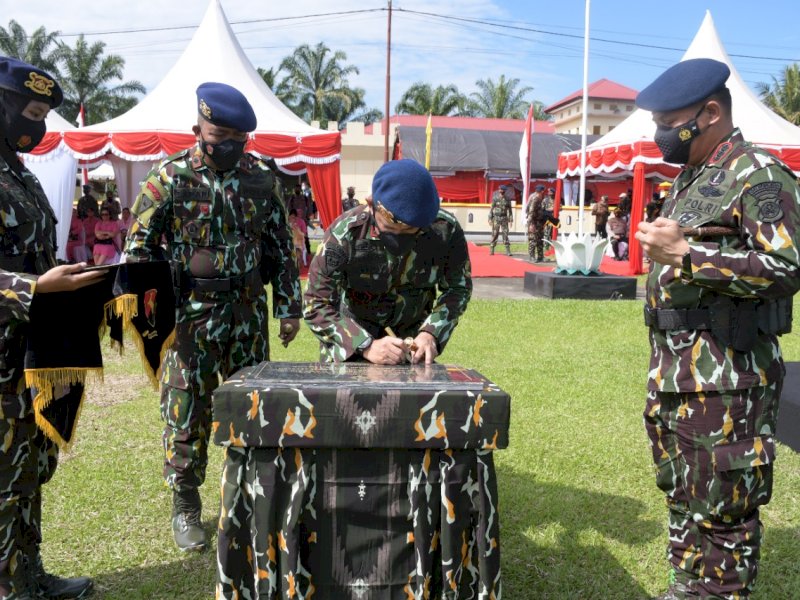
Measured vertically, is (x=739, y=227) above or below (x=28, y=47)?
below

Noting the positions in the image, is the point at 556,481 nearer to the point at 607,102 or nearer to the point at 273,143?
the point at 273,143

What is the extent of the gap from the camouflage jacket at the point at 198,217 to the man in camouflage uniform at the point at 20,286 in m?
0.49

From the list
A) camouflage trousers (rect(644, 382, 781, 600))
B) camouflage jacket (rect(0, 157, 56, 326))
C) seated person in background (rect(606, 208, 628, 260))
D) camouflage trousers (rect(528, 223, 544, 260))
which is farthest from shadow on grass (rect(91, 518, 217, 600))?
seated person in background (rect(606, 208, 628, 260))

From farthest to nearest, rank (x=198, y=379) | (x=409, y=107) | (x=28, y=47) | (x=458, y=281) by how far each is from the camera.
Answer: (x=409, y=107) < (x=28, y=47) < (x=198, y=379) < (x=458, y=281)

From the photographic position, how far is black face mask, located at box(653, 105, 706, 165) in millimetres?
2359

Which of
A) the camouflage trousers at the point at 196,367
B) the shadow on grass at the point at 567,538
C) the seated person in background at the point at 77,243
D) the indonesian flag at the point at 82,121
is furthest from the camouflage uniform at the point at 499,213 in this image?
the camouflage trousers at the point at 196,367

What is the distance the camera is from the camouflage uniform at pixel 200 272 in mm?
3002

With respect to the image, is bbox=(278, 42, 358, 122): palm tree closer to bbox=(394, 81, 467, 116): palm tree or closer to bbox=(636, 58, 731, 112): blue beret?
bbox=(394, 81, 467, 116): palm tree

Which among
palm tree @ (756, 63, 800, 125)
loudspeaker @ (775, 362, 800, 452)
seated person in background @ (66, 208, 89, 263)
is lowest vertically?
loudspeaker @ (775, 362, 800, 452)

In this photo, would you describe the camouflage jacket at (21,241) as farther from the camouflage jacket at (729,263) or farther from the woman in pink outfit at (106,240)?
the woman in pink outfit at (106,240)

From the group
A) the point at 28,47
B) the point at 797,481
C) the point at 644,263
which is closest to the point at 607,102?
the point at 28,47

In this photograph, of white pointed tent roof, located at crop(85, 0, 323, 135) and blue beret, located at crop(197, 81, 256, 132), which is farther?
white pointed tent roof, located at crop(85, 0, 323, 135)

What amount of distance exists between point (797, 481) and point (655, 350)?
2060mm

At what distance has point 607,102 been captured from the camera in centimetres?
6431
